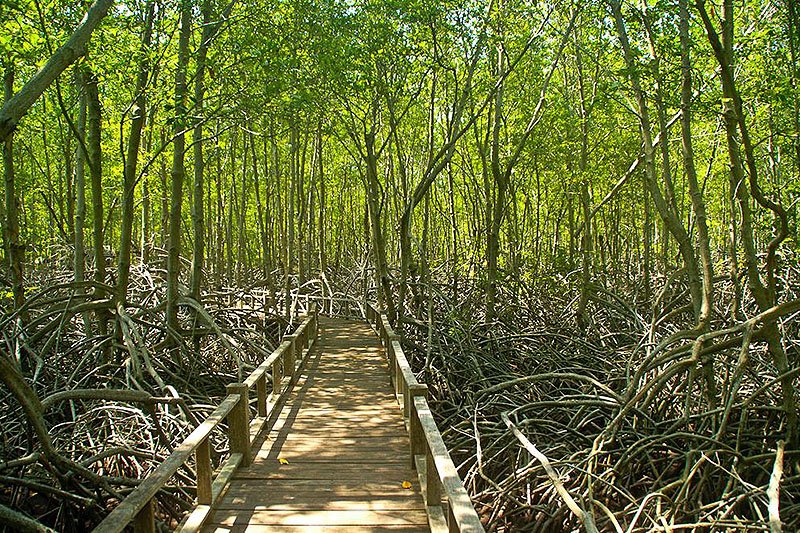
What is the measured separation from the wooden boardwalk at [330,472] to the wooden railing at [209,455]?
10 centimetres

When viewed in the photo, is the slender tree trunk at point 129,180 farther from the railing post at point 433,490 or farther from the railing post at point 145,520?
the railing post at point 145,520

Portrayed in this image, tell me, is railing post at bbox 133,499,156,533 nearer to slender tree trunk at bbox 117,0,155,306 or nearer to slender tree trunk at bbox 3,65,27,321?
slender tree trunk at bbox 117,0,155,306

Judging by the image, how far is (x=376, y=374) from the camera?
26.9 ft

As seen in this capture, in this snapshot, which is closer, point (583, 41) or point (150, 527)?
point (150, 527)

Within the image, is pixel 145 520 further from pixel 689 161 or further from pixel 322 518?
pixel 689 161

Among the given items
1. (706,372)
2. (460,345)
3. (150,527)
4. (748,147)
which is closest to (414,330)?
(460,345)

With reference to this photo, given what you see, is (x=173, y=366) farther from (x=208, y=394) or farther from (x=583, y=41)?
(x=583, y=41)

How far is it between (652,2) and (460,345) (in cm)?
421

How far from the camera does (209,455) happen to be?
371 centimetres

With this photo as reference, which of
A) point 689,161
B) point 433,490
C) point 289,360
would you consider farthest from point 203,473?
point 689,161

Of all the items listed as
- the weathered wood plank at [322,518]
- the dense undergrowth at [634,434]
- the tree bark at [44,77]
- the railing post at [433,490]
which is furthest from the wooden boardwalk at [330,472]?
the tree bark at [44,77]

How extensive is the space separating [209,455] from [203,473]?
96 millimetres

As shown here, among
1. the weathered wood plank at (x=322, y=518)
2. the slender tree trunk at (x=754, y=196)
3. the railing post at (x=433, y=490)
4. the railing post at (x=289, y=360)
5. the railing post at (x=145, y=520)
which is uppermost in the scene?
the slender tree trunk at (x=754, y=196)

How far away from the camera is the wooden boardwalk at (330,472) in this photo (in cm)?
374
